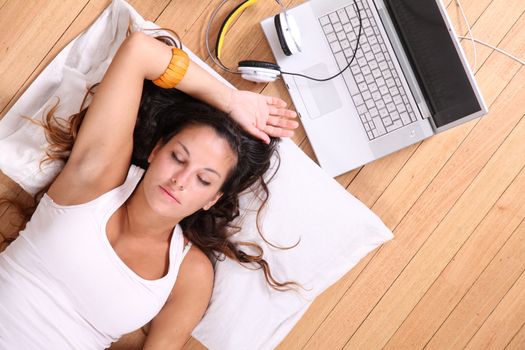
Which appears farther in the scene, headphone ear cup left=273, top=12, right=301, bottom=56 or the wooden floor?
the wooden floor

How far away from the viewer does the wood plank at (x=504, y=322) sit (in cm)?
161

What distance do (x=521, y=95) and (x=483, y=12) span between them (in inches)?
11.7

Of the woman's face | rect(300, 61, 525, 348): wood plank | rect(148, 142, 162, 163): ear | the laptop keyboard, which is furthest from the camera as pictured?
rect(300, 61, 525, 348): wood plank

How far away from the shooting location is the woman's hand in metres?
1.31

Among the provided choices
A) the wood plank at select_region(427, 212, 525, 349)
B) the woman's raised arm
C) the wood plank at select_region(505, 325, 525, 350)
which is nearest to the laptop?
the woman's raised arm

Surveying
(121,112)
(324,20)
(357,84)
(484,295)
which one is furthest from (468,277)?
(121,112)

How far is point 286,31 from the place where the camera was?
1362 mm

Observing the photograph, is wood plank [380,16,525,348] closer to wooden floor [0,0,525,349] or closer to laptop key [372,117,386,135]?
wooden floor [0,0,525,349]

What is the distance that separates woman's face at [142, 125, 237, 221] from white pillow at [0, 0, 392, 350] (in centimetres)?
27

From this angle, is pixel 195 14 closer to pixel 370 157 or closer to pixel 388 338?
pixel 370 157

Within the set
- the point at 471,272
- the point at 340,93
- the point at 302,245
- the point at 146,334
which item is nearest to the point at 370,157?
the point at 340,93

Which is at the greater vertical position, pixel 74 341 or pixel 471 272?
pixel 74 341

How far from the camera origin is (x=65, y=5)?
1468 millimetres

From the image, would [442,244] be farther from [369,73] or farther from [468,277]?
[369,73]
